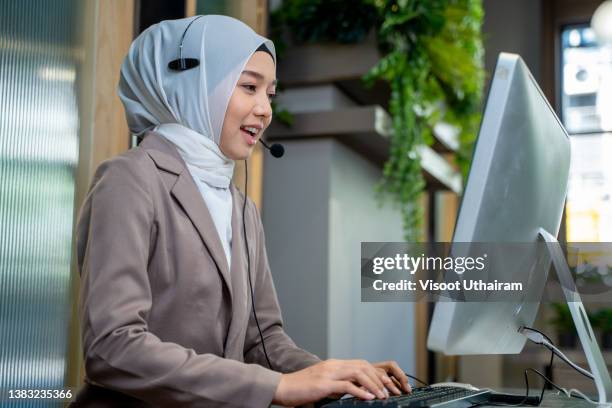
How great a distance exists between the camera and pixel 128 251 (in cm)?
102

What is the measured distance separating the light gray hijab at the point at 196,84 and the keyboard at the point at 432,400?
487 mm

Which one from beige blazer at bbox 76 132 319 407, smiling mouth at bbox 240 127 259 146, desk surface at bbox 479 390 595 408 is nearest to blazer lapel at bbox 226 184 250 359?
beige blazer at bbox 76 132 319 407

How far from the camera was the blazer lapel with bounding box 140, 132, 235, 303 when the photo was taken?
1.16 meters

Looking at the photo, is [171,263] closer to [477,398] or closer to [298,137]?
[477,398]

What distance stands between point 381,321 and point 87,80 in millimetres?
2056

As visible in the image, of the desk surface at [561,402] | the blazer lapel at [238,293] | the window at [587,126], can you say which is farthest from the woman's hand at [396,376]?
the window at [587,126]

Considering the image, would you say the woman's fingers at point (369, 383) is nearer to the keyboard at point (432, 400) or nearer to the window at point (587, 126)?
the keyboard at point (432, 400)

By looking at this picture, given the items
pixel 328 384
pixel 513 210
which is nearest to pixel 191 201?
pixel 328 384

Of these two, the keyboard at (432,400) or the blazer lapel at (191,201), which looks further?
the blazer lapel at (191,201)

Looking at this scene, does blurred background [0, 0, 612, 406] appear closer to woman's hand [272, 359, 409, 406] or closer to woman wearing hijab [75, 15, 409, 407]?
woman wearing hijab [75, 15, 409, 407]

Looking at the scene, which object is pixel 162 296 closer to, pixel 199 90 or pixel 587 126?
pixel 199 90

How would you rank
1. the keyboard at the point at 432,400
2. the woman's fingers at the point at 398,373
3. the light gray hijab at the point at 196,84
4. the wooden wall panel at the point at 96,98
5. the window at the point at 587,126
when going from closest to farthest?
1. the keyboard at the point at 432,400
2. the woman's fingers at the point at 398,373
3. the light gray hijab at the point at 196,84
4. the wooden wall panel at the point at 96,98
5. the window at the point at 587,126

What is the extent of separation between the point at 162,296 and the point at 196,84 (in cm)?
35

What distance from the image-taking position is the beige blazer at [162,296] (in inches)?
37.6
